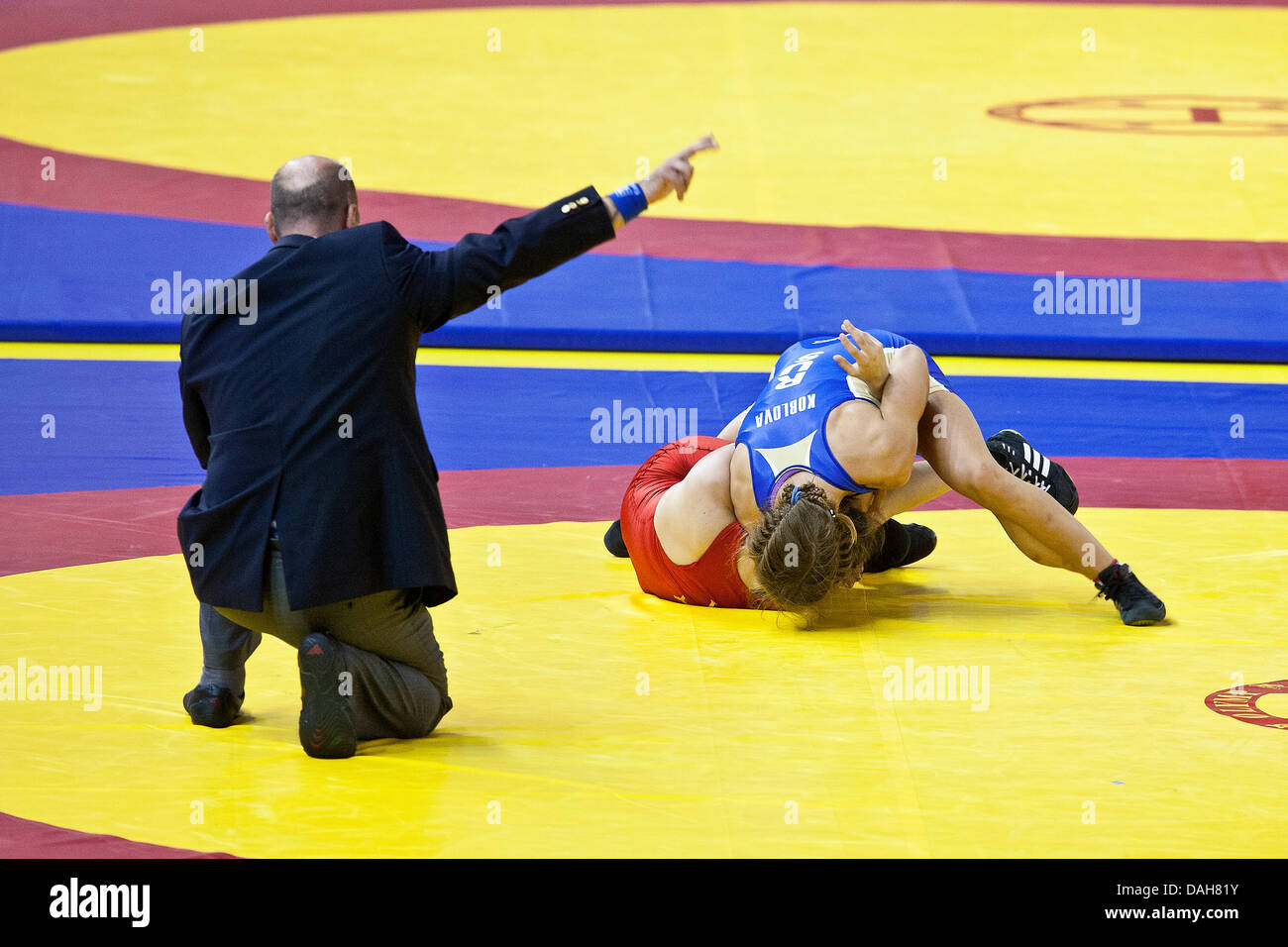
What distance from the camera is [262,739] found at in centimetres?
322

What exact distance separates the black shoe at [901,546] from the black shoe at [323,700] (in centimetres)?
180

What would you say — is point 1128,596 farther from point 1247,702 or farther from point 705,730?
point 705,730

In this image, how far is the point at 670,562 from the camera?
13.5 feet

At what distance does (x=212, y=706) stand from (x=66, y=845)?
0.59 metres

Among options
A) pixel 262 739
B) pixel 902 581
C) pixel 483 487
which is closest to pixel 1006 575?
pixel 902 581

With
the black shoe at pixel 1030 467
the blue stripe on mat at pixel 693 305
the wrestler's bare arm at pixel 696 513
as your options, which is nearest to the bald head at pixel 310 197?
the wrestler's bare arm at pixel 696 513

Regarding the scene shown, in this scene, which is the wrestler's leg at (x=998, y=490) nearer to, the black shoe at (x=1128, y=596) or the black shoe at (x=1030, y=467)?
Answer: the black shoe at (x=1128, y=596)

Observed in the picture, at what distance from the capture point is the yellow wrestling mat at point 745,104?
27.8 feet

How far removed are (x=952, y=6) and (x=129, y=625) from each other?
1111 centimetres

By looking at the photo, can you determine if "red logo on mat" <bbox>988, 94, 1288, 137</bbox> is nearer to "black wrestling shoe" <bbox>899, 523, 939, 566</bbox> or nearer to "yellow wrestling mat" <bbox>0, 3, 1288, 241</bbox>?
"yellow wrestling mat" <bbox>0, 3, 1288, 241</bbox>

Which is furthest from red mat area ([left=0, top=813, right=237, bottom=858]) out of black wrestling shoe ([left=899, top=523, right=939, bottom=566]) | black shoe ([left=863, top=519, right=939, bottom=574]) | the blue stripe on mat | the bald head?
the blue stripe on mat

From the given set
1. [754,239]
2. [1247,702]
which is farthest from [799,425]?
[754,239]

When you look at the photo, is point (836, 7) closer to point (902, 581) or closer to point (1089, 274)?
point (1089, 274)

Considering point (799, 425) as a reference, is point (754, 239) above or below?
above
